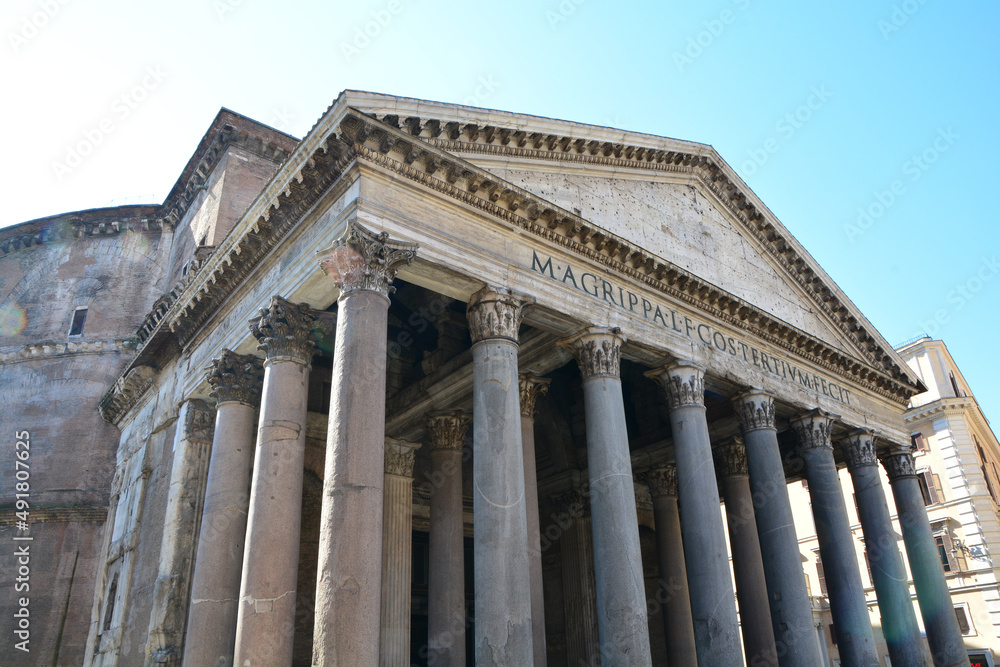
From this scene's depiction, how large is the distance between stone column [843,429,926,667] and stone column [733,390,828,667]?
9.04ft

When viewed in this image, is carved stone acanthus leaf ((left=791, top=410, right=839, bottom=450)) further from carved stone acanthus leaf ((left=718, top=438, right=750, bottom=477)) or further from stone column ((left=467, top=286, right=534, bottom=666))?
stone column ((left=467, top=286, right=534, bottom=666))

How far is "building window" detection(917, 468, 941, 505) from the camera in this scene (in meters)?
24.0

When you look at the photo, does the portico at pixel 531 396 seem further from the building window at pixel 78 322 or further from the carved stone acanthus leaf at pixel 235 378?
the building window at pixel 78 322

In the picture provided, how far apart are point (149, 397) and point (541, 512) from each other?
29.6 ft

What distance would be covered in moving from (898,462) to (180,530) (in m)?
15.2

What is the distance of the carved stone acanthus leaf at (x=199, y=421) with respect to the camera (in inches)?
470

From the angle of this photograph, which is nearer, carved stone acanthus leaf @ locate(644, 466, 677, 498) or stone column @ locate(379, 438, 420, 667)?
stone column @ locate(379, 438, 420, 667)

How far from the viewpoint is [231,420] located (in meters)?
10.6

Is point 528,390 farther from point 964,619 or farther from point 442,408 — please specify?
point 964,619

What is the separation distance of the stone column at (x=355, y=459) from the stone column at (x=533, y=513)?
8.69 ft

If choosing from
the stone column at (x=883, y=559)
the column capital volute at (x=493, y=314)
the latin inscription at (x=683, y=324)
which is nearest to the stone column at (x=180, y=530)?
the column capital volute at (x=493, y=314)

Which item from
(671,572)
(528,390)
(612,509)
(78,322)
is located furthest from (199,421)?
(671,572)

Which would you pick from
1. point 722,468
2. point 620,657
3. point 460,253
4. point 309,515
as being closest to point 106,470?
point 309,515

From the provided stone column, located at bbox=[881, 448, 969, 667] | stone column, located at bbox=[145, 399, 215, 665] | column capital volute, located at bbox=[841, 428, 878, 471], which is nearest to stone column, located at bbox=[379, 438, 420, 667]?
stone column, located at bbox=[145, 399, 215, 665]
